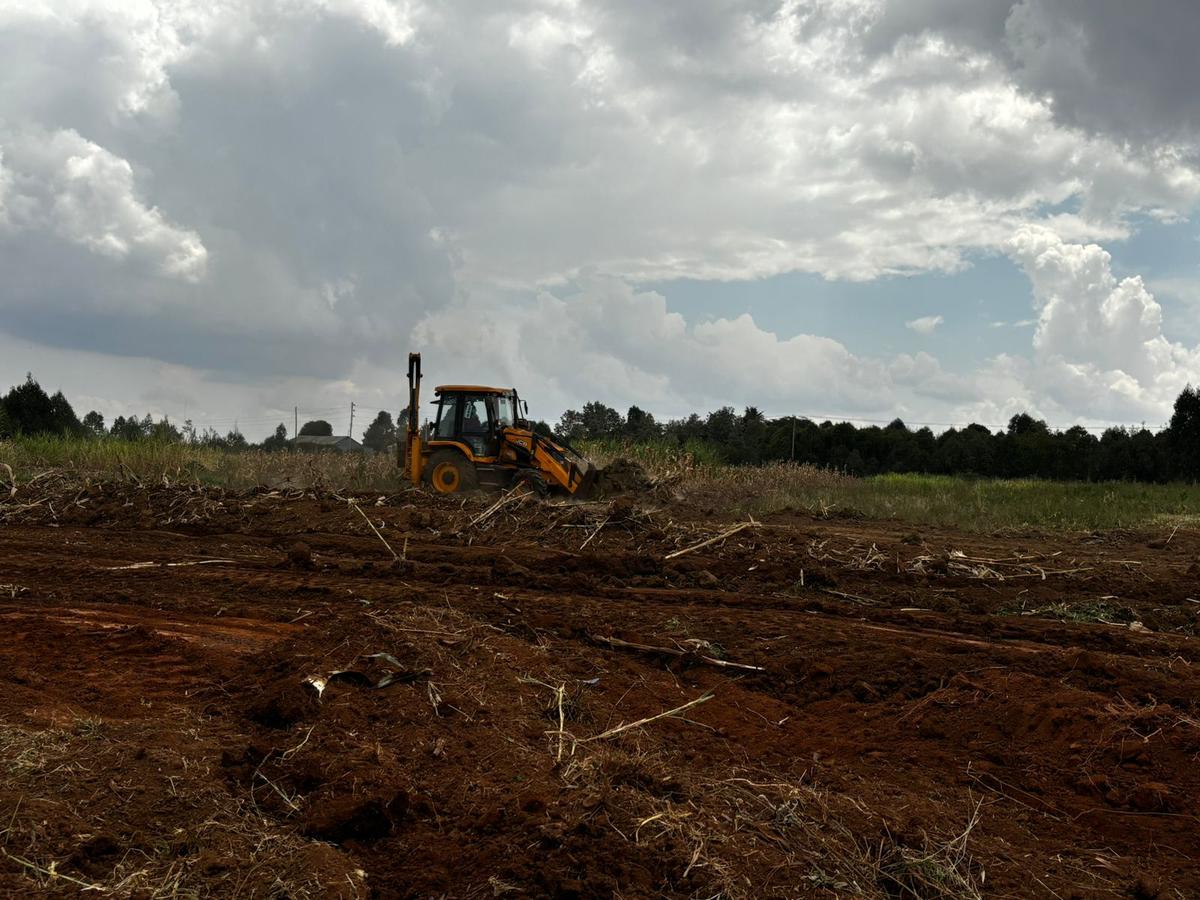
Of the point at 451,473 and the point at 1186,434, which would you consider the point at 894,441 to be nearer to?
the point at 1186,434

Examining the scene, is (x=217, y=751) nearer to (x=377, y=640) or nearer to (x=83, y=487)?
(x=377, y=640)

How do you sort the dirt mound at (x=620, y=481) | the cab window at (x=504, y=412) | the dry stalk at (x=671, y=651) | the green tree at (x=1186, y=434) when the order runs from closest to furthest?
the dry stalk at (x=671, y=651)
the dirt mound at (x=620, y=481)
the cab window at (x=504, y=412)
the green tree at (x=1186, y=434)

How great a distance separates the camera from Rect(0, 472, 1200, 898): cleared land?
3.72 metres

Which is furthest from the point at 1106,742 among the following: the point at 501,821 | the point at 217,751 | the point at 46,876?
the point at 46,876

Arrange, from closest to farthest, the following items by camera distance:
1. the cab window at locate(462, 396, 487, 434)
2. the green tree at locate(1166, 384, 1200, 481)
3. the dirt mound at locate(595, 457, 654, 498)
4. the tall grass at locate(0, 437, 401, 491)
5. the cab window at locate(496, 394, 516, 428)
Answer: the dirt mound at locate(595, 457, 654, 498), the cab window at locate(462, 396, 487, 434), the cab window at locate(496, 394, 516, 428), the tall grass at locate(0, 437, 401, 491), the green tree at locate(1166, 384, 1200, 481)

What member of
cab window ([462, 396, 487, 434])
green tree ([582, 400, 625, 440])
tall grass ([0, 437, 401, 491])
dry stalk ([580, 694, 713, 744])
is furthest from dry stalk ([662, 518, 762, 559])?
green tree ([582, 400, 625, 440])

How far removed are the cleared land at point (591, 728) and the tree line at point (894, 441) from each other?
2396cm

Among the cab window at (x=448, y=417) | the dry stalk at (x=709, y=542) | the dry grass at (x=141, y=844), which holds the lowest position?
the dry grass at (x=141, y=844)

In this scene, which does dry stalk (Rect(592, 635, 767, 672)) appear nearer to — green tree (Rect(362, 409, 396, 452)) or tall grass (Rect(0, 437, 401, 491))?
tall grass (Rect(0, 437, 401, 491))

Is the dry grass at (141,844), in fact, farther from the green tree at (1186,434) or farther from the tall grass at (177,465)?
the green tree at (1186,434)

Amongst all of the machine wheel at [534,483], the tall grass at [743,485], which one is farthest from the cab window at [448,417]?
the tall grass at [743,485]

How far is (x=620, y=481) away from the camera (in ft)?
63.4

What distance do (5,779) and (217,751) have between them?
0.93m

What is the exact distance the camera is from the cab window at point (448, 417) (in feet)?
63.3
